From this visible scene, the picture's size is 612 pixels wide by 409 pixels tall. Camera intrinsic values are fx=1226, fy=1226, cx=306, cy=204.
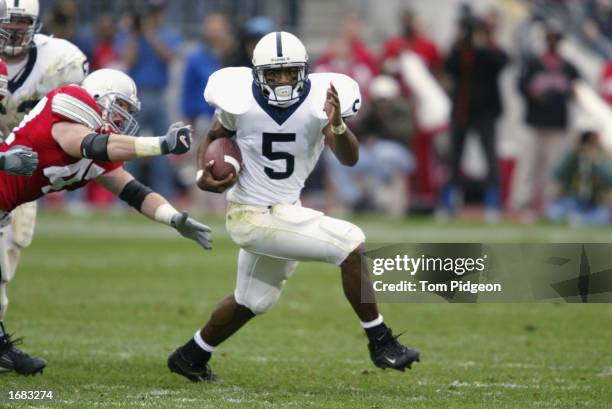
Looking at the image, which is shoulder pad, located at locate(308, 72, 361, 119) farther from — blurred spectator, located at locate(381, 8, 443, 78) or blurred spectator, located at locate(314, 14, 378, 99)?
blurred spectator, located at locate(381, 8, 443, 78)

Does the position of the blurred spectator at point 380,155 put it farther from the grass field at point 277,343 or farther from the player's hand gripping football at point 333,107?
the player's hand gripping football at point 333,107

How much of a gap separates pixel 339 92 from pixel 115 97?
99 centimetres

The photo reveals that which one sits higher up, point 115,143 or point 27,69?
point 27,69

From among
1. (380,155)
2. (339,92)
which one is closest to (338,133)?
(339,92)

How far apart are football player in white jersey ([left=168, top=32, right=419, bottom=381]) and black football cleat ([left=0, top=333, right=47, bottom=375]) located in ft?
2.01

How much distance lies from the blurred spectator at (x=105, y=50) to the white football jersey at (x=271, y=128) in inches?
311

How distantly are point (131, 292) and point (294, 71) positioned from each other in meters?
3.39

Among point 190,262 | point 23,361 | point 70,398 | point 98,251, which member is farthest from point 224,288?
point 70,398

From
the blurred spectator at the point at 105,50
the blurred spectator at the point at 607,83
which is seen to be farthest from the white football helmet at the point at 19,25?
the blurred spectator at the point at 607,83

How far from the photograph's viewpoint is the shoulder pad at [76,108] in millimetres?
5254

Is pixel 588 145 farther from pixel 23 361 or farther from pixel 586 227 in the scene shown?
pixel 23 361

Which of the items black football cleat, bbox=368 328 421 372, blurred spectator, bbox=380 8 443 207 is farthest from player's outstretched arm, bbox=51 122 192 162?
blurred spectator, bbox=380 8 443 207

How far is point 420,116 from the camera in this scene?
46.8 ft

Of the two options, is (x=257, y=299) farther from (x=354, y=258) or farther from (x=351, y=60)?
(x=351, y=60)
